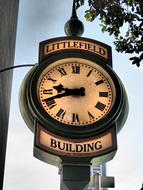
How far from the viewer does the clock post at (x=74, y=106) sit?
516 cm

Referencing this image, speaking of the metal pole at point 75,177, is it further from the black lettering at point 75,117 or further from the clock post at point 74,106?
the black lettering at point 75,117

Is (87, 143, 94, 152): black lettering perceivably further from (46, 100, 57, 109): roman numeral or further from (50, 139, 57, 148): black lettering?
(46, 100, 57, 109): roman numeral

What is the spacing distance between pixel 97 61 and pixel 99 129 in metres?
1.08

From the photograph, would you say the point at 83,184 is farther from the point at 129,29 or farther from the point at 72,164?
the point at 129,29

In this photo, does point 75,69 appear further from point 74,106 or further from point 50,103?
point 50,103

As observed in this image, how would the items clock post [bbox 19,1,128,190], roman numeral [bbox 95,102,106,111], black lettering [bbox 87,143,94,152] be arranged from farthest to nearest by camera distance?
roman numeral [bbox 95,102,106,111] → black lettering [bbox 87,143,94,152] → clock post [bbox 19,1,128,190]

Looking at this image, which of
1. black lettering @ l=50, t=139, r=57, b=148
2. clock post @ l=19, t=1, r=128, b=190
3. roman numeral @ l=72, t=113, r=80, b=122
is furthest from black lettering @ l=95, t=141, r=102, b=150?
black lettering @ l=50, t=139, r=57, b=148

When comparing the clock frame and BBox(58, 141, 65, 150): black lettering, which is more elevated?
the clock frame

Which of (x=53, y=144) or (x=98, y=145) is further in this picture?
(x=98, y=145)

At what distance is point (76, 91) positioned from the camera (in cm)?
569

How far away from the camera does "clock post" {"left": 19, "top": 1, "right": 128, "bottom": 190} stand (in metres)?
5.16

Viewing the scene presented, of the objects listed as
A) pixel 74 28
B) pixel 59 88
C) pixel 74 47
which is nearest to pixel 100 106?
pixel 59 88

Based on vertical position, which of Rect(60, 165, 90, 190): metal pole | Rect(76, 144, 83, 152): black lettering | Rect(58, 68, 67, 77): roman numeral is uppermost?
Rect(58, 68, 67, 77): roman numeral

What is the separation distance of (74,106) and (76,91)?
0.21 meters
